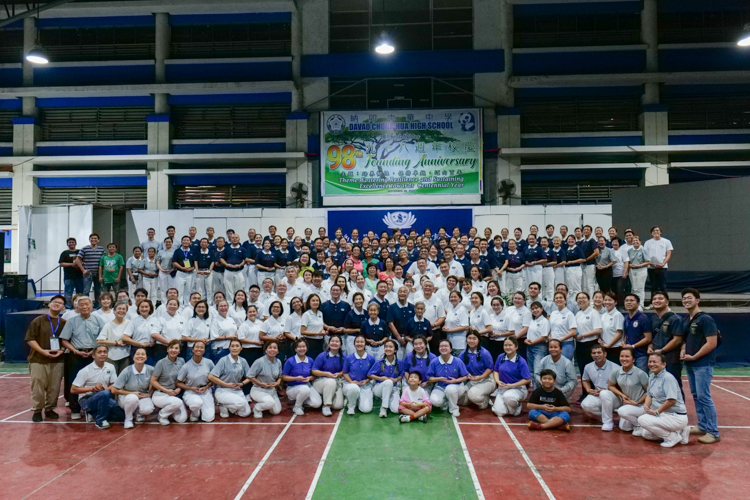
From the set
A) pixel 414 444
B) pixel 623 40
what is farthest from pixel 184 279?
pixel 623 40

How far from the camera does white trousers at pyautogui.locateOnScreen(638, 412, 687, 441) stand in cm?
700

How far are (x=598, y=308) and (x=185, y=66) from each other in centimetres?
2039

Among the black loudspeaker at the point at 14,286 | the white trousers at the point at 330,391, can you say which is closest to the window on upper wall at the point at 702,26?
the white trousers at the point at 330,391

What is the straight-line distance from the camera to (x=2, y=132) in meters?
23.4

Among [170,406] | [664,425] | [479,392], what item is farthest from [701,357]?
[170,406]

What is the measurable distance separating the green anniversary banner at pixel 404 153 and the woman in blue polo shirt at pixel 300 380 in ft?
40.0

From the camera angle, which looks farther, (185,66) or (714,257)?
→ (185,66)

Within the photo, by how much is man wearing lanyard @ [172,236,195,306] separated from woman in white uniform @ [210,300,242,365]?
14.7ft

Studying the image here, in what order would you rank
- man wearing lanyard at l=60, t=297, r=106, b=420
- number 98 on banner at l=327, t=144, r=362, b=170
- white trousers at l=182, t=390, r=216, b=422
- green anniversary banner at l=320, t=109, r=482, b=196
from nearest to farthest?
1. white trousers at l=182, t=390, r=216, b=422
2. man wearing lanyard at l=60, t=297, r=106, b=420
3. green anniversary banner at l=320, t=109, r=482, b=196
4. number 98 on banner at l=327, t=144, r=362, b=170

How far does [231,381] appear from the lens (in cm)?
870

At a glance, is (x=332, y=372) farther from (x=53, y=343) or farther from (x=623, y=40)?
(x=623, y=40)

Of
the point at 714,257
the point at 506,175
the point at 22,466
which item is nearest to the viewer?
the point at 22,466

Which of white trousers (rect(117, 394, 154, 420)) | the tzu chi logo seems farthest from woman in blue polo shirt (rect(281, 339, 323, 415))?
the tzu chi logo

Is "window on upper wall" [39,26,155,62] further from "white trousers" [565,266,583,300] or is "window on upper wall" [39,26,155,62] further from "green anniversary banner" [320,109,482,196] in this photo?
"white trousers" [565,266,583,300]
